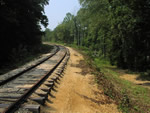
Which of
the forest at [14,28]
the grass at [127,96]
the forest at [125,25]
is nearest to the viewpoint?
the grass at [127,96]

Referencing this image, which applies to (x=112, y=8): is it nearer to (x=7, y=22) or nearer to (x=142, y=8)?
(x=142, y=8)

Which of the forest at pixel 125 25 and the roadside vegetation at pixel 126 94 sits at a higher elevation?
the forest at pixel 125 25

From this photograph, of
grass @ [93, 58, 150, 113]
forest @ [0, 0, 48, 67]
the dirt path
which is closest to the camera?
the dirt path

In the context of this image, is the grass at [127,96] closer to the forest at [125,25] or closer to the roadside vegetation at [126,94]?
the roadside vegetation at [126,94]

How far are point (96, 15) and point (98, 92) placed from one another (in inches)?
604

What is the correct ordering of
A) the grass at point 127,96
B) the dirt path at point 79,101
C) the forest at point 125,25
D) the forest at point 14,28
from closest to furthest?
the dirt path at point 79,101 < the grass at point 127,96 < the forest at point 125,25 < the forest at point 14,28

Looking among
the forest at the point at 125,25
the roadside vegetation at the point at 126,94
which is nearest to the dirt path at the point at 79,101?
the roadside vegetation at the point at 126,94

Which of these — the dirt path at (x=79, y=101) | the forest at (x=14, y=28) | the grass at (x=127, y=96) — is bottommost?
the grass at (x=127, y=96)

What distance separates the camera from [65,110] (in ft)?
15.8

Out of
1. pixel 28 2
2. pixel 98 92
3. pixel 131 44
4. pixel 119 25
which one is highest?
pixel 28 2

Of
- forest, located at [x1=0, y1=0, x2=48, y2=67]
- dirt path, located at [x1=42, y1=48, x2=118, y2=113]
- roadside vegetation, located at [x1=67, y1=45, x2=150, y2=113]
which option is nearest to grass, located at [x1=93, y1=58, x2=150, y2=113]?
roadside vegetation, located at [x1=67, y1=45, x2=150, y2=113]

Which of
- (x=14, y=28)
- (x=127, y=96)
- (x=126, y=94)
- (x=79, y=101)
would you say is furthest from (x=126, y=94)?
(x=14, y=28)

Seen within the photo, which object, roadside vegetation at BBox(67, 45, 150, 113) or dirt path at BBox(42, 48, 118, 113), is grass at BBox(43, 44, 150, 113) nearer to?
roadside vegetation at BBox(67, 45, 150, 113)

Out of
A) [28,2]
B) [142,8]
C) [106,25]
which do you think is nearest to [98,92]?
[142,8]
